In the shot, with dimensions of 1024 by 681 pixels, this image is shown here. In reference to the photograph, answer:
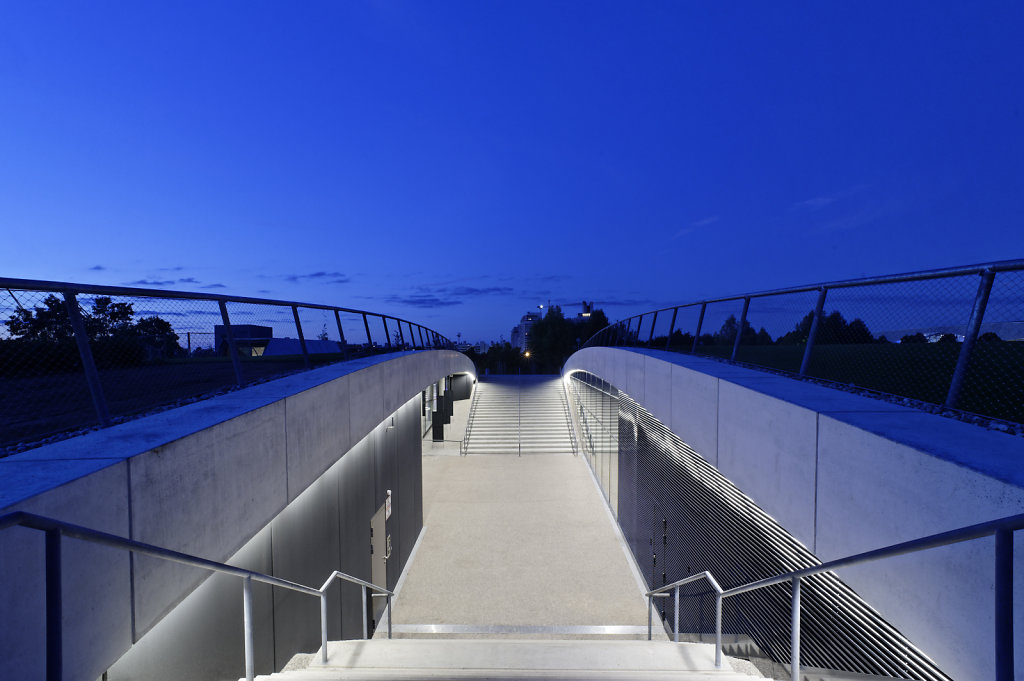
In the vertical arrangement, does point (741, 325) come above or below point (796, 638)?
above

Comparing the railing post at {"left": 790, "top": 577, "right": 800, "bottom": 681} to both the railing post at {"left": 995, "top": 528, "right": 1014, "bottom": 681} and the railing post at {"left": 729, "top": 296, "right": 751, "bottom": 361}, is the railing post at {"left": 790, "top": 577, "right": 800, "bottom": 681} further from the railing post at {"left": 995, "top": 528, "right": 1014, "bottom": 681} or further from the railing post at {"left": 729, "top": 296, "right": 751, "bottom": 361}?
the railing post at {"left": 729, "top": 296, "right": 751, "bottom": 361}

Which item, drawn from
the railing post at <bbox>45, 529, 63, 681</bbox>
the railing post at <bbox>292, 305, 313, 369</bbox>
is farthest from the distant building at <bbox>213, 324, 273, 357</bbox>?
the railing post at <bbox>45, 529, 63, 681</bbox>

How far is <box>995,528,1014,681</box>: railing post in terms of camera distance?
4.88 feet

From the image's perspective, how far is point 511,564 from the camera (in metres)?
13.8

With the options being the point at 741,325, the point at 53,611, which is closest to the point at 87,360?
the point at 53,611

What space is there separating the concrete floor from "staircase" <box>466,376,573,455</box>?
245 inches

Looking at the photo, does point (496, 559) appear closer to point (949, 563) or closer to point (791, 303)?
point (791, 303)

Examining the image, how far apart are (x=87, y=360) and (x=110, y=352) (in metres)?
0.33

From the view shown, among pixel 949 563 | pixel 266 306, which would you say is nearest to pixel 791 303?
pixel 949 563

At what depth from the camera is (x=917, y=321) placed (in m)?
4.43

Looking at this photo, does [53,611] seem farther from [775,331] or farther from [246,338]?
[775,331]

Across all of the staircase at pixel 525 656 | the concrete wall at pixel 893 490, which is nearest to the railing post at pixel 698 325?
the concrete wall at pixel 893 490

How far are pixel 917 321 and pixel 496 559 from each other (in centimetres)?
1209

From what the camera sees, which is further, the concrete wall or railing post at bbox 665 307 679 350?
railing post at bbox 665 307 679 350
